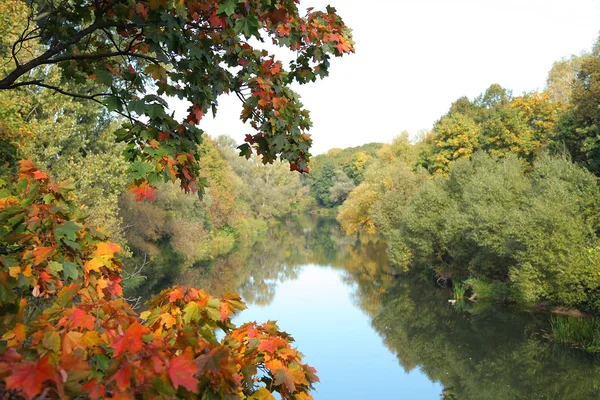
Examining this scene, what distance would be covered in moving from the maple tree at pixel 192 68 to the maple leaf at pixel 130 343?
1.07 m

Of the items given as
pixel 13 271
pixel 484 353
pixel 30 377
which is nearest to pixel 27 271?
pixel 13 271

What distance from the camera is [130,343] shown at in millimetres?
1957

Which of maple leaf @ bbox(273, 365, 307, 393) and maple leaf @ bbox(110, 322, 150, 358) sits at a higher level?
maple leaf @ bbox(110, 322, 150, 358)

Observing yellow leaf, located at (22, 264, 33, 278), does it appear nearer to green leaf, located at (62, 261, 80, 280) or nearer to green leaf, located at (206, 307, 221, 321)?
green leaf, located at (62, 261, 80, 280)

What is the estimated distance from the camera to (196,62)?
131 inches

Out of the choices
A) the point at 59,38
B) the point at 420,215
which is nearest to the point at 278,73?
the point at 59,38

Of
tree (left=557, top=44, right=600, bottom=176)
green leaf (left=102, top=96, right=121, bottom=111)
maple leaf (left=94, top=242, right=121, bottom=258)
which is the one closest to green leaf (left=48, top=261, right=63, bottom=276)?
maple leaf (left=94, top=242, right=121, bottom=258)

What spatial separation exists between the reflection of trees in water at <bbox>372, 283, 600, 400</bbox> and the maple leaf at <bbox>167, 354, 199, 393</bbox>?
47.1ft

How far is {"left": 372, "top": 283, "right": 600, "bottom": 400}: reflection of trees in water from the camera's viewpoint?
557 inches

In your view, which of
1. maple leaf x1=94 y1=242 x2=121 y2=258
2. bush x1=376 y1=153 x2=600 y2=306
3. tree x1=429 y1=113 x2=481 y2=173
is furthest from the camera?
tree x1=429 y1=113 x2=481 y2=173

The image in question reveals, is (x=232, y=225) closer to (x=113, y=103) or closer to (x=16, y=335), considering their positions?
(x=113, y=103)

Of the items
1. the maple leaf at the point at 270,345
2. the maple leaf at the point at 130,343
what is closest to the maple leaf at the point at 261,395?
the maple leaf at the point at 270,345

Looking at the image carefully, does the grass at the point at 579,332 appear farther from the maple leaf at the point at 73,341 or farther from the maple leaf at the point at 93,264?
the maple leaf at the point at 73,341

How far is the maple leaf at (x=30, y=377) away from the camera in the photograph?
5.16 ft
